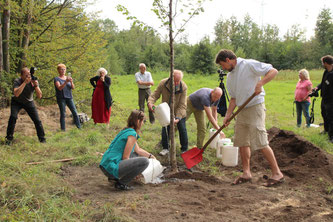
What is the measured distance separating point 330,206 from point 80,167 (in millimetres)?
3713

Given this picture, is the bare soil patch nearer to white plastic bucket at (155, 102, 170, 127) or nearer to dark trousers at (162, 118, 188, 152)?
dark trousers at (162, 118, 188, 152)

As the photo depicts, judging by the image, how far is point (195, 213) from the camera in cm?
324

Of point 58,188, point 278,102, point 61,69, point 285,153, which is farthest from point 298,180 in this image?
point 278,102

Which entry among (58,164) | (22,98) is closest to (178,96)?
(58,164)

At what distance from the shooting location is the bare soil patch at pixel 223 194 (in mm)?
3211

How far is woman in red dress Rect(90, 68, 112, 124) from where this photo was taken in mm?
8109

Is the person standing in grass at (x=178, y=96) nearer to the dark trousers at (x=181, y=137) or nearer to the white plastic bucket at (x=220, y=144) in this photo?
the dark trousers at (x=181, y=137)

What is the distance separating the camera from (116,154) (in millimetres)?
3988

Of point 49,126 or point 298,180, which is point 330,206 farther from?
point 49,126

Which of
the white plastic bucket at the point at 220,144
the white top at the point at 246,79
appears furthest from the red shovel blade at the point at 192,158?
the white top at the point at 246,79

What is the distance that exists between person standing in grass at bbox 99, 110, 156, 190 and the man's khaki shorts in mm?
1469

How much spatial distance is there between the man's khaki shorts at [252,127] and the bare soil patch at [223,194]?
2.02ft

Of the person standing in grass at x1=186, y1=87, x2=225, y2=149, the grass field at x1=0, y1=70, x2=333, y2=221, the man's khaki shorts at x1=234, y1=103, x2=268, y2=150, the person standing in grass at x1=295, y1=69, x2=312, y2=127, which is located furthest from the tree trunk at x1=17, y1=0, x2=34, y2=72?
the person standing in grass at x1=295, y1=69, x2=312, y2=127

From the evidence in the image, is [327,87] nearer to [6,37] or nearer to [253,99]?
[253,99]
